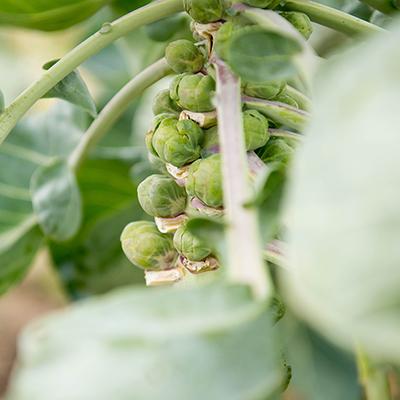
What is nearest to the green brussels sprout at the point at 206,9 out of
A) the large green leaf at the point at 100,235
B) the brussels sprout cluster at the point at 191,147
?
the brussels sprout cluster at the point at 191,147

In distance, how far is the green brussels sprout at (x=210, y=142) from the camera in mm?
614

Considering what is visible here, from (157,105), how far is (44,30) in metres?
0.33

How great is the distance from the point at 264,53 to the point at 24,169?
704 mm

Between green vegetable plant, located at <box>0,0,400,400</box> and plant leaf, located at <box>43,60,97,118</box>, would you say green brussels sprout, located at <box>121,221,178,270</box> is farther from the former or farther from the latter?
plant leaf, located at <box>43,60,97,118</box>

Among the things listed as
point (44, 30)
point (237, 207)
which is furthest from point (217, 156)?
point (44, 30)

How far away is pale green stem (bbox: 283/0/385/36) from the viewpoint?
24.3 inches

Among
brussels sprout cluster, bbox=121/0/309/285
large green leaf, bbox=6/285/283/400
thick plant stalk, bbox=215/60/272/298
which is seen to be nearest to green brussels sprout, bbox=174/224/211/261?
brussels sprout cluster, bbox=121/0/309/285

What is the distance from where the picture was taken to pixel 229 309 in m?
0.36

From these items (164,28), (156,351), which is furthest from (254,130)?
(164,28)

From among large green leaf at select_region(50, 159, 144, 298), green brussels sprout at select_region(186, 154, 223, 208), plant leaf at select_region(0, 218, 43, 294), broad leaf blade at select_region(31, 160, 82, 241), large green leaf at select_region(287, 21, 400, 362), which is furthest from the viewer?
large green leaf at select_region(50, 159, 144, 298)

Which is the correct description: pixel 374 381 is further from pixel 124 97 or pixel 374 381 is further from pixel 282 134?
pixel 124 97

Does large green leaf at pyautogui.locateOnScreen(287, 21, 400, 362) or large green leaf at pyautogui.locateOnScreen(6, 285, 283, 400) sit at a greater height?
large green leaf at pyautogui.locateOnScreen(287, 21, 400, 362)

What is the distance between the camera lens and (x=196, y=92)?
Answer: 2.00ft

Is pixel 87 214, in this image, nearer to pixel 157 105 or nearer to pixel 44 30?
pixel 44 30
